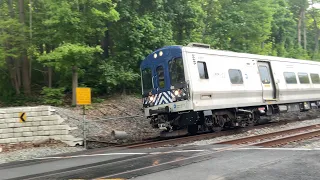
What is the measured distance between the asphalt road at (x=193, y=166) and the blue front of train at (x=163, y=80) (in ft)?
11.4

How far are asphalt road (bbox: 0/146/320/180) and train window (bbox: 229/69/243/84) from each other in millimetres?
4977

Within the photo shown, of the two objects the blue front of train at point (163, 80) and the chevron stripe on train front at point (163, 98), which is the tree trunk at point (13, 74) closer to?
the blue front of train at point (163, 80)

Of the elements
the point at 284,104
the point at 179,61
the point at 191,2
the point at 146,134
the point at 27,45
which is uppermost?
the point at 191,2

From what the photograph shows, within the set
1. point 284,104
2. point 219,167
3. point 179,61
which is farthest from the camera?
point 284,104

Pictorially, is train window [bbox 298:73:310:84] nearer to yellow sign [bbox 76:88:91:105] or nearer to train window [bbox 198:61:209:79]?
train window [bbox 198:61:209:79]

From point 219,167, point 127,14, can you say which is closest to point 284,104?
point 127,14

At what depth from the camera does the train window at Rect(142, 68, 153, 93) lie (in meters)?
13.3

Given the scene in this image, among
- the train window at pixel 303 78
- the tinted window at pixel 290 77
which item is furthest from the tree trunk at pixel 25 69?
the train window at pixel 303 78

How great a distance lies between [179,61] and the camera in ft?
38.6

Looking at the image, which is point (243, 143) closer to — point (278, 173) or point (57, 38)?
point (278, 173)

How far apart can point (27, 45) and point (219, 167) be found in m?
13.4

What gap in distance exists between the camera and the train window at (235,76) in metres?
13.1

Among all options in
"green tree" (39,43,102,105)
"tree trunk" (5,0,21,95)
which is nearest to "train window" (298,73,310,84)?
"green tree" (39,43,102,105)

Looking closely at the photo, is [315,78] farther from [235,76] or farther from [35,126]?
[35,126]
